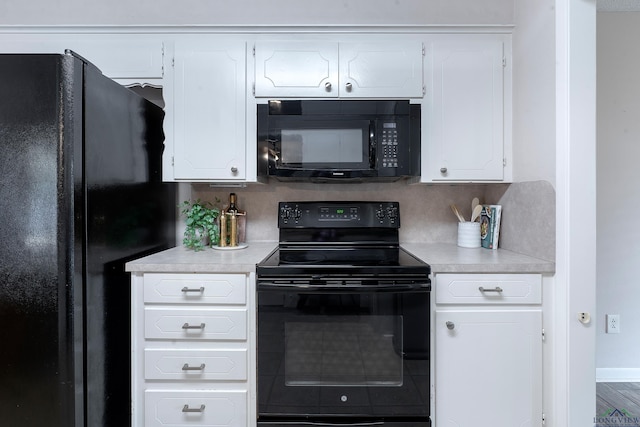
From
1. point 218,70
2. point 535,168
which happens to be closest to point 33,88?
point 218,70

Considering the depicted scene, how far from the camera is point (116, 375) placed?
1415 millimetres

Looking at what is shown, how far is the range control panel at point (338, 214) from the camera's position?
194cm

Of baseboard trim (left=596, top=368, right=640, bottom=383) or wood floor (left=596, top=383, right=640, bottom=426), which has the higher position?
baseboard trim (left=596, top=368, right=640, bottom=383)

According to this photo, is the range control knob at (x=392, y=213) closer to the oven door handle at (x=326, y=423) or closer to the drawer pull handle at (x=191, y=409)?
the oven door handle at (x=326, y=423)

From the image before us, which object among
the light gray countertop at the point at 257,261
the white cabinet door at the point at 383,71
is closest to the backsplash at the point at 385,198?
the light gray countertop at the point at 257,261

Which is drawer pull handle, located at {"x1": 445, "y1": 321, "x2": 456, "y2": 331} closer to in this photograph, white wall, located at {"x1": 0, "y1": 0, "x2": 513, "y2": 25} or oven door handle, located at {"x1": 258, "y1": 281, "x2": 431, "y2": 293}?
oven door handle, located at {"x1": 258, "y1": 281, "x2": 431, "y2": 293}

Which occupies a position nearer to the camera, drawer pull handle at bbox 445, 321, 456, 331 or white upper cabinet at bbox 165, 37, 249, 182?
drawer pull handle at bbox 445, 321, 456, 331

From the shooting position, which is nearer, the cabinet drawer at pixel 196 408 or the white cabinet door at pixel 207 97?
the cabinet drawer at pixel 196 408

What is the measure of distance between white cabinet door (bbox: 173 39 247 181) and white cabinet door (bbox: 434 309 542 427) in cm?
139

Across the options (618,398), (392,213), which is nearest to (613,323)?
(618,398)

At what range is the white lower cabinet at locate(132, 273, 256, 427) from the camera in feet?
4.58

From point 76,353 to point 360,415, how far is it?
1162mm

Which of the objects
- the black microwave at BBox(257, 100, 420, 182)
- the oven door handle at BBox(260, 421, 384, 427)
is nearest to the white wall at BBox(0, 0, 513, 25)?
the black microwave at BBox(257, 100, 420, 182)

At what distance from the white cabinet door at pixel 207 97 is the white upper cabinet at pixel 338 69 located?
0.13m
